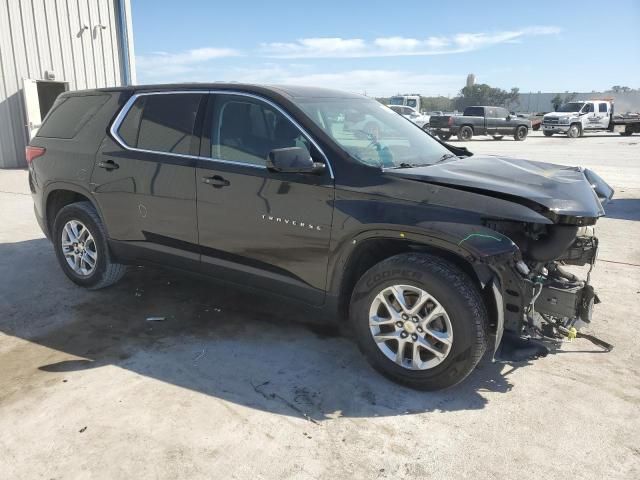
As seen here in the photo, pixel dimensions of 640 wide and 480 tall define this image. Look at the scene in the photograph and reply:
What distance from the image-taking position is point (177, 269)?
420cm

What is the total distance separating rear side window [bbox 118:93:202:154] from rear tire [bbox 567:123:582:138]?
30.0m

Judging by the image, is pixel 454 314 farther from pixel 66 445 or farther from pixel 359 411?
pixel 66 445

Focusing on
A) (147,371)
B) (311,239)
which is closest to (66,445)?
(147,371)

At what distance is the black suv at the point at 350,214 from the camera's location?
297 centimetres

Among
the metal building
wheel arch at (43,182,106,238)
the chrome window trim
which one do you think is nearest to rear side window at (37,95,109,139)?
the chrome window trim

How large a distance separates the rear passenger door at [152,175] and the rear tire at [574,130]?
29997 mm

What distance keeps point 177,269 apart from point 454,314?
229 centimetres

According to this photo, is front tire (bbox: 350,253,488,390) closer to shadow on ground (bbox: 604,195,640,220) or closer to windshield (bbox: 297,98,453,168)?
windshield (bbox: 297,98,453,168)

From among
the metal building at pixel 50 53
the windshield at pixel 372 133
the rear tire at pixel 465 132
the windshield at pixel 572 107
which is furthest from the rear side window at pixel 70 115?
the windshield at pixel 572 107

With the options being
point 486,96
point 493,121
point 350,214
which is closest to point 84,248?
point 350,214

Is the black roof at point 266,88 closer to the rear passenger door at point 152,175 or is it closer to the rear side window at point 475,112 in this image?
the rear passenger door at point 152,175

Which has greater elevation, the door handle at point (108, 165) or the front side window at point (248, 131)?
the front side window at point (248, 131)

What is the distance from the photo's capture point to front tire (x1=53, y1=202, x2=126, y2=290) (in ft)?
Answer: 15.1

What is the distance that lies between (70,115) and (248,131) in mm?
2161
